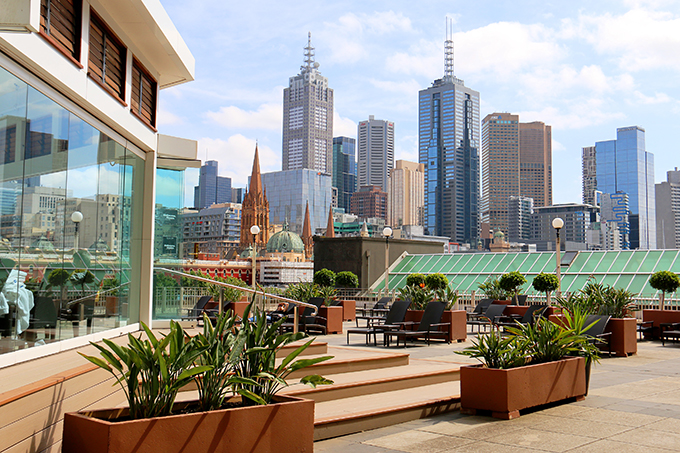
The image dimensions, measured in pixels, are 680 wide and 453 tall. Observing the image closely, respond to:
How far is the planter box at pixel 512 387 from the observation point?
580cm

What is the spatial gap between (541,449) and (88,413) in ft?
11.0

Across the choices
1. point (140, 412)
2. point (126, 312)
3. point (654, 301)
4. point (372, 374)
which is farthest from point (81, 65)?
point (654, 301)

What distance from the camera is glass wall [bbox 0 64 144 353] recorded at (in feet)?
15.1

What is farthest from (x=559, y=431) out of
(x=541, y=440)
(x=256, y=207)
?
(x=256, y=207)

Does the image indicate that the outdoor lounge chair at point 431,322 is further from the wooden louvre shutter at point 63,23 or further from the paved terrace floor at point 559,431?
the wooden louvre shutter at point 63,23

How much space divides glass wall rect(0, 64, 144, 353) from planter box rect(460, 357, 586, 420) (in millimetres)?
3981

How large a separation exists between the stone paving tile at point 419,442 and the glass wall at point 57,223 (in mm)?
3040

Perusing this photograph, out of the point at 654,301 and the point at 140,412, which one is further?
the point at 654,301

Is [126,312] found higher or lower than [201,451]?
higher

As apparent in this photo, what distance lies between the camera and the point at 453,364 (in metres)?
8.31

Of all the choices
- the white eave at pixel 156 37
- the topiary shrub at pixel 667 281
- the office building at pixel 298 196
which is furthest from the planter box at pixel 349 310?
the office building at pixel 298 196

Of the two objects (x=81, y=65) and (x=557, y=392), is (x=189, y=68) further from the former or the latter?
(x=557, y=392)

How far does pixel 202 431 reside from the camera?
3.83 meters

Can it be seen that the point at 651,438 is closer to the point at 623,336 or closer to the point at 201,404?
the point at 201,404
